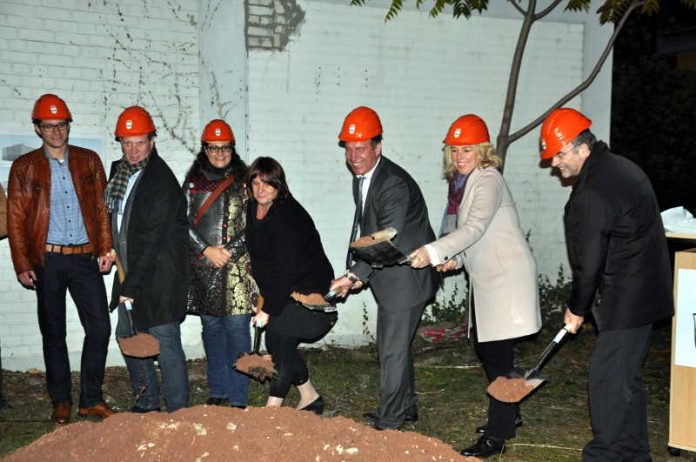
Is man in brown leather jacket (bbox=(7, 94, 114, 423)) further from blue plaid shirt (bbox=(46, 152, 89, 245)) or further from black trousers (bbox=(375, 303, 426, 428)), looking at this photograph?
black trousers (bbox=(375, 303, 426, 428))

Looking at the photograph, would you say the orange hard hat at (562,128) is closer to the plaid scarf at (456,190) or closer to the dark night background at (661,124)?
the plaid scarf at (456,190)

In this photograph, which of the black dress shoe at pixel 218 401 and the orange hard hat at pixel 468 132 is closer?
the orange hard hat at pixel 468 132

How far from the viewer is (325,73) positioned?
25.3 feet

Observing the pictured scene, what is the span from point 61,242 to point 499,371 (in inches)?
135

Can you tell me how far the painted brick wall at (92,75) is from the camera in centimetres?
673

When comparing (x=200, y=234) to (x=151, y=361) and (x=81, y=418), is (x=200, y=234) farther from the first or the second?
(x=81, y=418)

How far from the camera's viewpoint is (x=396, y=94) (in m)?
8.03

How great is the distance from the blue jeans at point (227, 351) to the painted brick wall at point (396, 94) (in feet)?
7.57

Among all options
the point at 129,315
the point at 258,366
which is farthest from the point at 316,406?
the point at 129,315

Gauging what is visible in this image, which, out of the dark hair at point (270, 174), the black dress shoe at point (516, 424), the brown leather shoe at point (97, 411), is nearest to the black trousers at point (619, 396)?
the black dress shoe at point (516, 424)

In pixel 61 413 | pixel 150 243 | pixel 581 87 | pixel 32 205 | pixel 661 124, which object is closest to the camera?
pixel 150 243

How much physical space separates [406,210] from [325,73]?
3.18 m

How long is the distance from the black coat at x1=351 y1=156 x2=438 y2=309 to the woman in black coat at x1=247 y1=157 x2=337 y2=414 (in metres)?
0.34

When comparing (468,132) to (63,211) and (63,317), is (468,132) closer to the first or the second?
(63,211)
